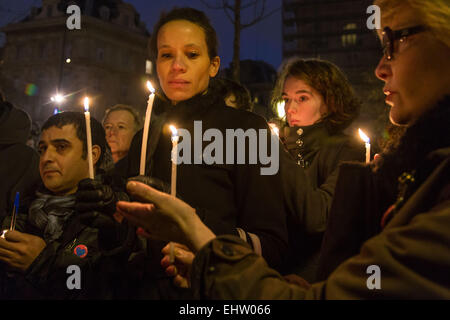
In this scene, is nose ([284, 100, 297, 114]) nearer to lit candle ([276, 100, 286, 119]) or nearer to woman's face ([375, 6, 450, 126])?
lit candle ([276, 100, 286, 119])

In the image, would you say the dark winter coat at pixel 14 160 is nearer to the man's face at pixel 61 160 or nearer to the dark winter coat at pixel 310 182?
the man's face at pixel 61 160

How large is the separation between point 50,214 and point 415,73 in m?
2.39

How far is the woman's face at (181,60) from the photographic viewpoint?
2.27 metres

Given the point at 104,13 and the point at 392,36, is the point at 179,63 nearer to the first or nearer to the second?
the point at 392,36

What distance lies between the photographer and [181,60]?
88.7 inches

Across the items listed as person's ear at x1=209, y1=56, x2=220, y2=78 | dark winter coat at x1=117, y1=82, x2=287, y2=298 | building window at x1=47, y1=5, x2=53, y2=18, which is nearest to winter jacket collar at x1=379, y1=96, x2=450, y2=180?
dark winter coat at x1=117, y1=82, x2=287, y2=298

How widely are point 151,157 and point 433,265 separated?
1569 millimetres

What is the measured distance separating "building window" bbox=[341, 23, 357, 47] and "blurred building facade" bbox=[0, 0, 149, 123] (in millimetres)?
28194

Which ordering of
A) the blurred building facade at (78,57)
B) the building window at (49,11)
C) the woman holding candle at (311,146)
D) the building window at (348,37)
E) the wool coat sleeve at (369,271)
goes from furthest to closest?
the building window at (348,37), the building window at (49,11), the blurred building facade at (78,57), the woman holding candle at (311,146), the wool coat sleeve at (369,271)

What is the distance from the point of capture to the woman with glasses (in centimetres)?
106

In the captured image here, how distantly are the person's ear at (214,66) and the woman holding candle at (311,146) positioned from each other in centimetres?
78

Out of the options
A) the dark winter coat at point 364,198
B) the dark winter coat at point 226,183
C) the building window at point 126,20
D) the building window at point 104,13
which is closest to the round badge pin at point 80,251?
the dark winter coat at point 226,183

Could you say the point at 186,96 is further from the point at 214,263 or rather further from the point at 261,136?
the point at 214,263

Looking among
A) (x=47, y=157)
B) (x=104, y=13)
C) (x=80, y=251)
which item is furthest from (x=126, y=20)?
(x=80, y=251)
